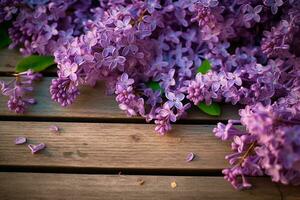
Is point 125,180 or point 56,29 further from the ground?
point 56,29

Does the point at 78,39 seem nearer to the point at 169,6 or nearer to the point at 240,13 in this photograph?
the point at 169,6

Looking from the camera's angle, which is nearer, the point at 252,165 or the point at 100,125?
the point at 252,165

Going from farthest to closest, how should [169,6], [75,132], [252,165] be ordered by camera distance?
1. [169,6]
2. [75,132]
3. [252,165]

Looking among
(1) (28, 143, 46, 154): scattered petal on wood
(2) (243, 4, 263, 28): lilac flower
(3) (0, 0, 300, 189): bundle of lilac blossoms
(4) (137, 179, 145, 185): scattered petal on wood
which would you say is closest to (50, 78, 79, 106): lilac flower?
(3) (0, 0, 300, 189): bundle of lilac blossoms

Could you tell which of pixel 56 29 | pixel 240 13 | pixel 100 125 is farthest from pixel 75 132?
pixel 240 13

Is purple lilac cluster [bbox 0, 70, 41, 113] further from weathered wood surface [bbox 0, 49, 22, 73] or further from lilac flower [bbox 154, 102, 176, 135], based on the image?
lilac flower [bbox 154, 102, 176, 135]

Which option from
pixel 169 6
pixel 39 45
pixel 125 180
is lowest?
pixel 125 180

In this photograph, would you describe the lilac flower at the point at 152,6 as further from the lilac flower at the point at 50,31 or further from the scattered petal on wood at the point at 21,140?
the scattered petal on wood at the point at 21,140
